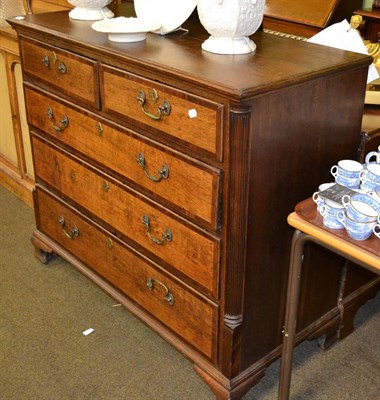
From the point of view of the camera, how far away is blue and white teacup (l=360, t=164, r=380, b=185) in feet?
5.08

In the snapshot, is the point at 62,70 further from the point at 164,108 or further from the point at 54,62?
the point at 164,108

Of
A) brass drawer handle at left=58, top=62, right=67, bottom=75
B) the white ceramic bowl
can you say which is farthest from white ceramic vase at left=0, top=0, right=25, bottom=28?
the white ceramic bowl

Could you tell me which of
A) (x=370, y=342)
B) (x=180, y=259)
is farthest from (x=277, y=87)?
(x=370, y=342)

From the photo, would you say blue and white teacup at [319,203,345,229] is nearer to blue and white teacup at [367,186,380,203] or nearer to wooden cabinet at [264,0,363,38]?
blue and white teacup at [367,186,380,203]

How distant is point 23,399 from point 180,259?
0.71 metres

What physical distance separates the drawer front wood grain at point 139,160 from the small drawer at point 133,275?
29cm

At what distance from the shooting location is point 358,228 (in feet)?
4.61

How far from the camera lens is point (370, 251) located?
1.38 m

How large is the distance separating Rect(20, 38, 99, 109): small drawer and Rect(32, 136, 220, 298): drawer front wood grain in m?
0.26

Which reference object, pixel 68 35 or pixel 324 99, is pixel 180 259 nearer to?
pixel 324 99

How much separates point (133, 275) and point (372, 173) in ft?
3.14

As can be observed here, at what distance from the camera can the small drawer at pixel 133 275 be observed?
1907 millimetres

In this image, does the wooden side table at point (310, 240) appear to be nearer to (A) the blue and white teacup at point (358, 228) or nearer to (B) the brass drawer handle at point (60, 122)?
(A) the blue and white teacup at point (358, 228)

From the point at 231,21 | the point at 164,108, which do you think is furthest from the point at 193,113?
the point at 231,21
